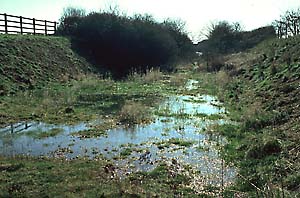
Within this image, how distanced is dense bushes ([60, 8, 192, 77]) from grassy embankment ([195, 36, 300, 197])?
19.0 m

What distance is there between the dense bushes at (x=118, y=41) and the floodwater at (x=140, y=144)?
2296 cm

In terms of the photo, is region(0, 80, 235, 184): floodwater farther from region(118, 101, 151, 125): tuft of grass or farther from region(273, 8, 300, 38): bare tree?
region(273, 8, 300, 38): bare tree

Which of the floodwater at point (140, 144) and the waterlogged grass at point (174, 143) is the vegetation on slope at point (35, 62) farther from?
the waterlogged grass at point (174, 143)

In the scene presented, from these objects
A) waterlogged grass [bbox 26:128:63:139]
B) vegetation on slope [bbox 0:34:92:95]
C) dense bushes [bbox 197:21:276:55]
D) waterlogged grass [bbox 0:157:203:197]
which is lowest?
waterlogged grass [bbox 0:157:203:197]

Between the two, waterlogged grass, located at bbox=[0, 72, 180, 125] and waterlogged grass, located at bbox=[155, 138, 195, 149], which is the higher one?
waterlogged grass, located at bbox=[0, 72, 180, 125]

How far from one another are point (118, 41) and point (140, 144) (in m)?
28.8

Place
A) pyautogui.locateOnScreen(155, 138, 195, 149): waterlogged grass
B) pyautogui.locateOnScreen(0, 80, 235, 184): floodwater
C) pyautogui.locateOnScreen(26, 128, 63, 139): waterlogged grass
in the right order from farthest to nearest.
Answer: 1. pyautogui.locateOnScreen(26, 128, 63, 139): waterlogged grass
2. pyautogui.locateOnScreen(155, 138, 195, 149): waterlogged grass
3. pyautogui.locateOnScreen(0, 80, 235, 184): floodwater

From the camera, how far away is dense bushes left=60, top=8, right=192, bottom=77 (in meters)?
38.4

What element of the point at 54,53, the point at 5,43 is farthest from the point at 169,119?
the point at 54,53

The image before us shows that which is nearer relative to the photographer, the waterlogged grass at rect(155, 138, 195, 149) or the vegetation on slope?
the waterlogged grass at rect(155, 138, 195, 149)

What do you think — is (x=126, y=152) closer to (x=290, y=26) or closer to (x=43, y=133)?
(x=43, y=133)

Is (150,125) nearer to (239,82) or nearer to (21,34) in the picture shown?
(239,82)

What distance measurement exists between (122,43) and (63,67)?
34.3ft

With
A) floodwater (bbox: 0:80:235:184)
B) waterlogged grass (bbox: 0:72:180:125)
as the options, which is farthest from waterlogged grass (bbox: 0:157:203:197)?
waterlogged grass (bbox: 0:72:180:125)
